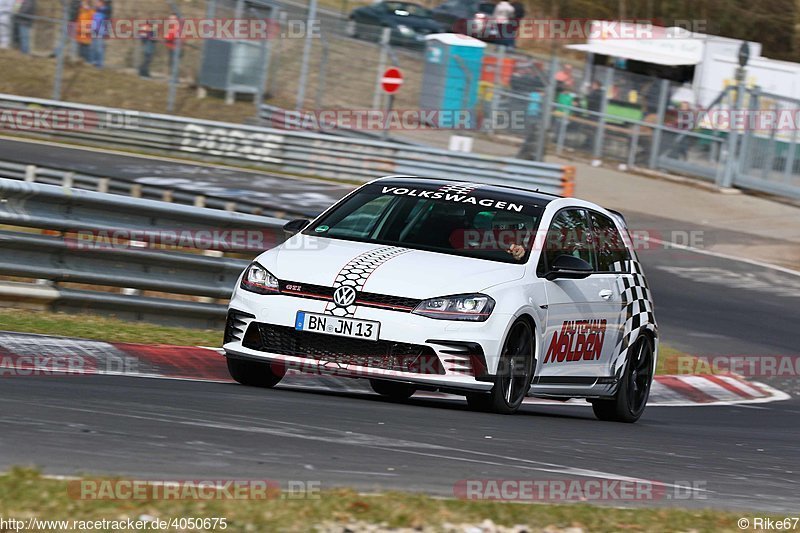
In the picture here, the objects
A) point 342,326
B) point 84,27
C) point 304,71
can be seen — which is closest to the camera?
point 342,326

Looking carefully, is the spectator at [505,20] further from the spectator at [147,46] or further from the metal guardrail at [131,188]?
the metal guardrail at [131,188]

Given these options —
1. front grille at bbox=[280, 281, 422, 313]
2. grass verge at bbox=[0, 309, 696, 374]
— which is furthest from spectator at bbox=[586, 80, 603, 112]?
front grille at bbox=[280, 281, 422, 313]

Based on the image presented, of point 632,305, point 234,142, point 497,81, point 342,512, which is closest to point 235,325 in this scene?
point 632,305

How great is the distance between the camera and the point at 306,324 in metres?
8.14

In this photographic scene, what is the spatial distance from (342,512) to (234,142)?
73.8ft

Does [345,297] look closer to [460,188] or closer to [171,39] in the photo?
[460,188]

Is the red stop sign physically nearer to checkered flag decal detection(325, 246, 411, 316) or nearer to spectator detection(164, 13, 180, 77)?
spectator detection(164, 13, 180, 77)

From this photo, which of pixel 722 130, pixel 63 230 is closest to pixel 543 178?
pixel 722 130

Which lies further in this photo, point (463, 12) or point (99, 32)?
point (463, 12)

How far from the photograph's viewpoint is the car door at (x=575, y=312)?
899 cm

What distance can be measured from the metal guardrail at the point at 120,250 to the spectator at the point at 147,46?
18.0 metres

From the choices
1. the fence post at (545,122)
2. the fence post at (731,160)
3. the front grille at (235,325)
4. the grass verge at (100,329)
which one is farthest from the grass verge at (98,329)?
the fence post at (731,160)

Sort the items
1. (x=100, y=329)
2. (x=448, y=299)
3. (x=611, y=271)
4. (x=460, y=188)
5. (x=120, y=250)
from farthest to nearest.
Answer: (x=120, y=250) < (x=100, y=329) < (x=611, y=271) < (x=460, y=188) < (x=448, y=299)

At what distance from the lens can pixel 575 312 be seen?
9.27m
